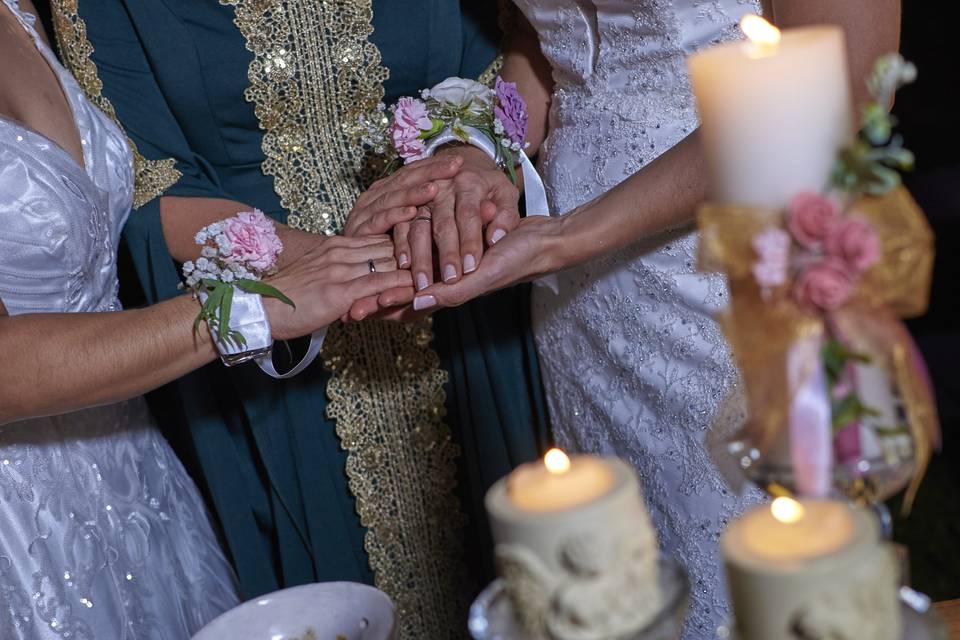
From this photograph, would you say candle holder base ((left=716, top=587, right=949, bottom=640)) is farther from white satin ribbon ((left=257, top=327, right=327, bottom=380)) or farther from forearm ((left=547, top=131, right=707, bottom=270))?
white satin ribbon ((left=257, top=327, right=327, bottom=380))

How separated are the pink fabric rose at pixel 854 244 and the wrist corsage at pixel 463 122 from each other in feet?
3.79

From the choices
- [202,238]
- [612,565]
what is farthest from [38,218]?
[612,565]

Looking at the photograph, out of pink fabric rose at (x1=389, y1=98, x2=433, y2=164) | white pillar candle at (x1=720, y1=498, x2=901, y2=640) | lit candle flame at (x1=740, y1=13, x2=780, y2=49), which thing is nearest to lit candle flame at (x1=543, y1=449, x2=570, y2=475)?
white pillar candle at (x1=720, y1=498, x2=901, y2=640)

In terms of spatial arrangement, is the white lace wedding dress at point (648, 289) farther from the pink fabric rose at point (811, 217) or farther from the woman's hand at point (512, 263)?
the pink fabric rose at point (811, 217)

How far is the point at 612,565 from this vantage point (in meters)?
0.59

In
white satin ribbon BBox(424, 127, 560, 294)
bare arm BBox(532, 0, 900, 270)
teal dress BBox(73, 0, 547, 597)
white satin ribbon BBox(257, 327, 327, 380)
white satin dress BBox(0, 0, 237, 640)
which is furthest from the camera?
teal dress BBox(73, 0, 547, 597)

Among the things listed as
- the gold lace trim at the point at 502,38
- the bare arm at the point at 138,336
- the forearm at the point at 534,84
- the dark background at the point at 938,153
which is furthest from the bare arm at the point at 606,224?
the dark background at the point at 938,153

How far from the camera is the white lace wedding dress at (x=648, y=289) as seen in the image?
4.89 feet

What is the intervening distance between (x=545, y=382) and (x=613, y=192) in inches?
20.2

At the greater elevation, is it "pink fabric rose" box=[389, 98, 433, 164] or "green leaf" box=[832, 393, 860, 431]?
"pink fabric rose" box=[389, 98, 433, 164]

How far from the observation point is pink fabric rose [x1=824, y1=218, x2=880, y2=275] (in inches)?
22.8

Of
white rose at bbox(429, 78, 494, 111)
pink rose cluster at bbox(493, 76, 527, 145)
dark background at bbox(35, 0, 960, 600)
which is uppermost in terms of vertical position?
white rose at bbox(429, 78, 494, 111)

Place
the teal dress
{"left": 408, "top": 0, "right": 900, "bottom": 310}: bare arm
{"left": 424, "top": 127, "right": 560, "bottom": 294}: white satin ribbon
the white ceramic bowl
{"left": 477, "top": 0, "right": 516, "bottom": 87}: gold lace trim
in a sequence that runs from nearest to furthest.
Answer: the white ceramic bowl < {"left": 408, "top": 0, "right": 900, "bottom": 310}: bare arm < {"left": 424, "top": 127, "right": 560, "bottom": 294}: white satin ribbon < the teal dress < {"left": 477, "top": 0, "right": 516, "bottom": 87}: gold lace trim

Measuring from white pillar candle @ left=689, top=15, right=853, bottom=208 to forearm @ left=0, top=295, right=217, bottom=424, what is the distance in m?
1.01
